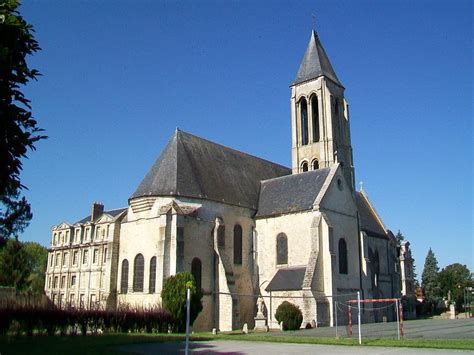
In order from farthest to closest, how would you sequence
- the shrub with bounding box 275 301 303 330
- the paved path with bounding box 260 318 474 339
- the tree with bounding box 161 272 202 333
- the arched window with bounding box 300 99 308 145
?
the arched window with bounding box 300 99 308 145 → the shrub with bounding box 275 301 303 330 → the tree with bounding box 161 272 202 333 → the paved path with bounding box 260 318 474 339

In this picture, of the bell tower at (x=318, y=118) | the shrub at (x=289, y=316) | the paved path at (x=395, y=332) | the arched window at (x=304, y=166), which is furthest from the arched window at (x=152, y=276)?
the arched window at (x=304, y=166)

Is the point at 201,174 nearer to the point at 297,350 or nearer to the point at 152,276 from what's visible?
the point at 152,276

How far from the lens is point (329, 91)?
1630 inches

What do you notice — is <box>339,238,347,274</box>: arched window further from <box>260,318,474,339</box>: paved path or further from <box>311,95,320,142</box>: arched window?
<box>311,95,320,142</box>: arched window

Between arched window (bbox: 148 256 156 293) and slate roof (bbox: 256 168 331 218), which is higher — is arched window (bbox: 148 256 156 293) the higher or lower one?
the lower one

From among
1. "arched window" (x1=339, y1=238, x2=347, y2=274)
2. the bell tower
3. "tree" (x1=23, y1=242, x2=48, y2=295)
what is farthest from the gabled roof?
"tree" (x1=23, y1=242, x2=48, y2=295)

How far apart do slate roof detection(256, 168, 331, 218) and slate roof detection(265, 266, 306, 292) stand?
4.14 meters

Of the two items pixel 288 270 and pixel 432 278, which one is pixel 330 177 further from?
pixel 432 278

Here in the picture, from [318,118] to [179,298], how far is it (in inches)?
864

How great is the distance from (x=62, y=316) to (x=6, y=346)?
6.18 m

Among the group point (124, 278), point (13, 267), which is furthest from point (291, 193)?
point (13, 267)

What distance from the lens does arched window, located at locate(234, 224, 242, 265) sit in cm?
3338

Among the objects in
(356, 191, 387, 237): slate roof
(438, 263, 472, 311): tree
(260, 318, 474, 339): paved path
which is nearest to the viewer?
(260, 318, 474, 339): paved path

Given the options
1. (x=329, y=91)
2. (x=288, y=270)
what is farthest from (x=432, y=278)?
(x=288, y=270)
